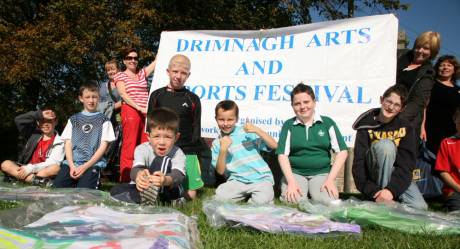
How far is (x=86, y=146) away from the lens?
4469 millimetres

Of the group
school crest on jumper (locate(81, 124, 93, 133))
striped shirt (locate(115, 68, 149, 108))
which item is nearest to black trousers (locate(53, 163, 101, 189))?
school crest on jumper (locate(81, 124, 93, 133))

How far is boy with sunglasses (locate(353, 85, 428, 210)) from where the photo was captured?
141 inches

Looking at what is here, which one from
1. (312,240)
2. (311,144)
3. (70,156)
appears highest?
(311,144)

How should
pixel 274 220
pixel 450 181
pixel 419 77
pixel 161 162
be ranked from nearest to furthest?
1. pixel 274 220
2. pixel 161 162
3. pixel 450 181
4. pixel 419 77

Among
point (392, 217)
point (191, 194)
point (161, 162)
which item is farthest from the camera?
point (191, 194)

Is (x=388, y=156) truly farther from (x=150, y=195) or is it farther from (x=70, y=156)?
(x=70, y=156)

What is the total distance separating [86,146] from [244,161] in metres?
1.67

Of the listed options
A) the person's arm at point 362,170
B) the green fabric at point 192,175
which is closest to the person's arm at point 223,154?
the green fabric at point 192,175

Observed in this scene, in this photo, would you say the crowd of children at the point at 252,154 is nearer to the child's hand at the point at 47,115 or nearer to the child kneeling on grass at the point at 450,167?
the child kneeling on grass at the point at 450,167

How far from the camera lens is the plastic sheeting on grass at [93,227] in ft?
5.82

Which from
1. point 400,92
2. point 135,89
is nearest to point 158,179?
point 400,92

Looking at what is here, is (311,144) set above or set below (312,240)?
above

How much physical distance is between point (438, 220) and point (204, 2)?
1088 centimetres

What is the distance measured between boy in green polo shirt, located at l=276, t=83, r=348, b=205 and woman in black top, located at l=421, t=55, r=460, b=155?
126 centimetres
